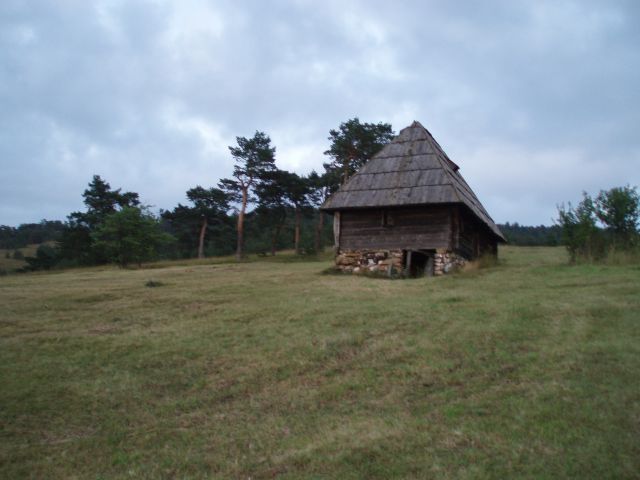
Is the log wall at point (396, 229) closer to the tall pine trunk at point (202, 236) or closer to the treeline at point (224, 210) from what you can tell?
the treeline at point (224, 210)

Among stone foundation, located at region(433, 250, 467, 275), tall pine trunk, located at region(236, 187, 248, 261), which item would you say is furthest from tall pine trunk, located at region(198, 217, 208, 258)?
stone foundation, located at region(433, 250, 467, 275)

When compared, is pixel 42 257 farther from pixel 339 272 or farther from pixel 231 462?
pixel 231 462

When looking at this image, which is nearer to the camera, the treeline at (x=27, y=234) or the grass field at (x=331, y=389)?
the grass field at (x=331, y=389)

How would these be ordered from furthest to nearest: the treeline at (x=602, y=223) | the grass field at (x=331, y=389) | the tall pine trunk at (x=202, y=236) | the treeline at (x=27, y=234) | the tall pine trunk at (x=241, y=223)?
1. the treeline at (x=27, y=234)
2. the tall pine trunk at (x=202, y=236)
3. the tall pine trunk at (x=241, y=223)
4. the treeline at (x=602, y=223)
5. the grass field at (x=331, y=389)

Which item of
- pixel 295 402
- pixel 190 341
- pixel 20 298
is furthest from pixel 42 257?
pixel 295 402

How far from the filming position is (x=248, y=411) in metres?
6.36

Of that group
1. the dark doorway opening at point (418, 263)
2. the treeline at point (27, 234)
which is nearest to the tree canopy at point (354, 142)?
the dark doorway opening at point (418, 263)

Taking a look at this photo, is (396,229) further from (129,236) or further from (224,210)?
(224,210)

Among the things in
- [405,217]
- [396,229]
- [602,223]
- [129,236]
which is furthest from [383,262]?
[129,236]

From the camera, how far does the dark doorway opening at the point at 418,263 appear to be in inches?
716

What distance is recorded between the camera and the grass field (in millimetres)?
4961

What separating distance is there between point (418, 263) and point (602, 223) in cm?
659

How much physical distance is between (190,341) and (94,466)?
3.99 metres

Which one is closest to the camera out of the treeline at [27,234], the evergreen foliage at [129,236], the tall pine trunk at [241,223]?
the evergreen foliage at [129,236]
